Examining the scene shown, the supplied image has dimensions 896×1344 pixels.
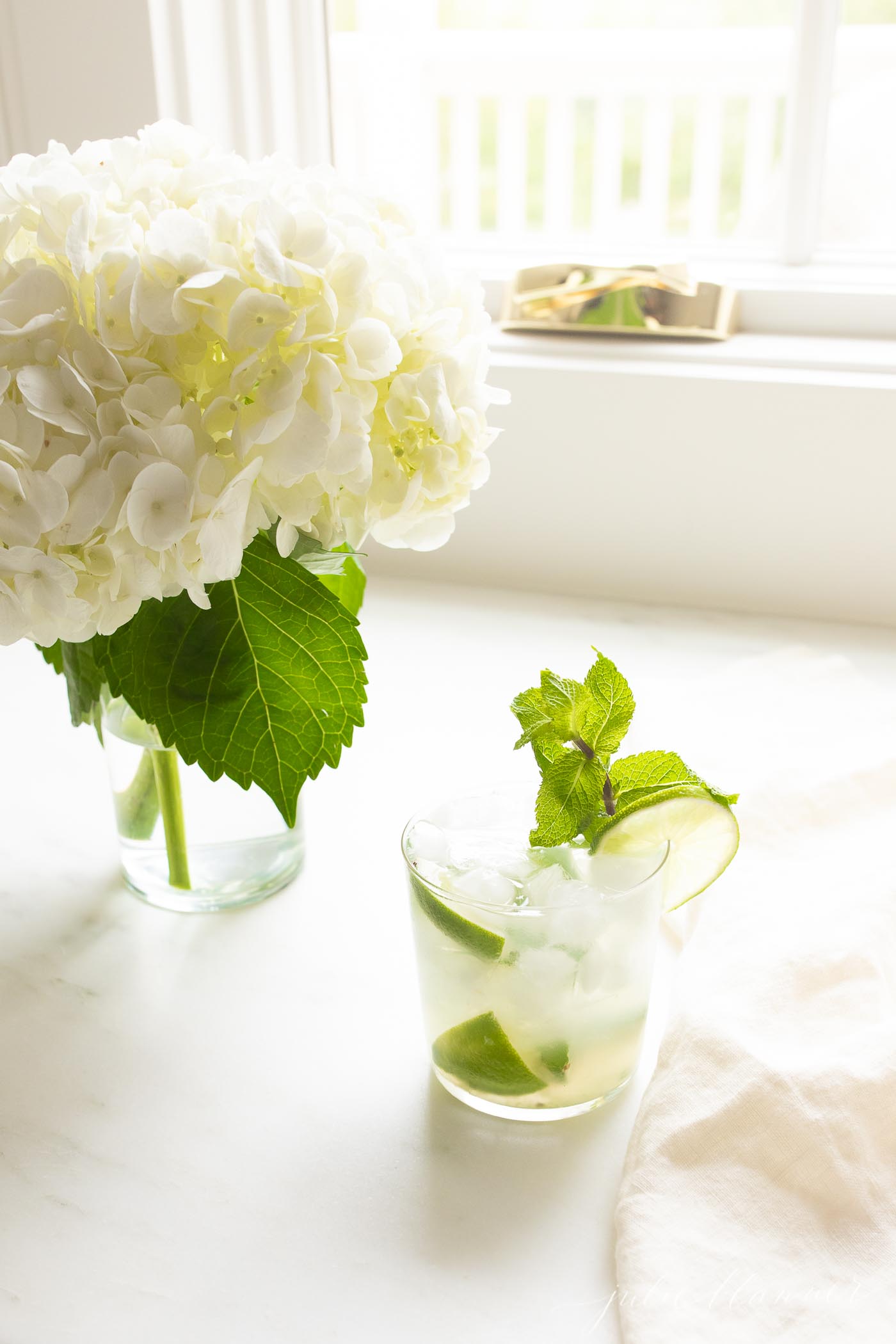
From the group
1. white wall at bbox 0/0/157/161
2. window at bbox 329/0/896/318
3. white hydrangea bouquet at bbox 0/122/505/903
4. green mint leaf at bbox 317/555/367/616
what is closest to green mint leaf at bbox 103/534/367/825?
white hydrangea bouquet at bbox 0/122/505/903

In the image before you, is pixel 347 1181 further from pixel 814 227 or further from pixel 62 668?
pixel 814 227

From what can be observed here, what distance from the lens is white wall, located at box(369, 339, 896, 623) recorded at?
1057mm

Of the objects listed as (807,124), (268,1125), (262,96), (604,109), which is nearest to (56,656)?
(268,1125)

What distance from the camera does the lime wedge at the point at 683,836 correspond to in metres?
0.53

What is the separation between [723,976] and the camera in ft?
2.03

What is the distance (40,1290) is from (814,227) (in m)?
1.17

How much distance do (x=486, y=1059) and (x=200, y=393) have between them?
0.32m

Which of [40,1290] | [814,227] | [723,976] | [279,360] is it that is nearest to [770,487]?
[814,227]

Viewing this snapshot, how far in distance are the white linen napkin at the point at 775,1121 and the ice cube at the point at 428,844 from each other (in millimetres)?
141

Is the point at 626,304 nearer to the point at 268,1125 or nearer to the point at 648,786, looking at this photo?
the point at 648,786

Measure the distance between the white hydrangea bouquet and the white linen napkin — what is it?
0.73 feet

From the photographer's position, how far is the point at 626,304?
117cm

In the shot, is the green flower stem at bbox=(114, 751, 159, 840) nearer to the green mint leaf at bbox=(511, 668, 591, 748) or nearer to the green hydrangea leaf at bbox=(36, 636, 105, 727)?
the green hydrangea leaf at bbox=(36, 636, 105, 727)

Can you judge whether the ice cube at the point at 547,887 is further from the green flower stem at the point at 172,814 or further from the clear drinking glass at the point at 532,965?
the green flower stem at the point at 172,814
